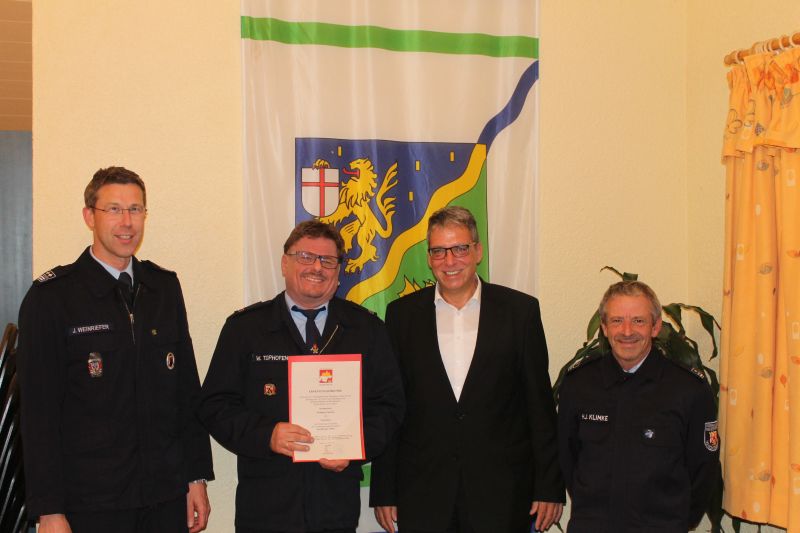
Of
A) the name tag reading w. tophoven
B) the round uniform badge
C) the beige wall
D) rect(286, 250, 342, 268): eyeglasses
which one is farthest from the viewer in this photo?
the beige wall

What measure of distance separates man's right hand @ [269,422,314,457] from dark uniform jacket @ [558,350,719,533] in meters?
1.04

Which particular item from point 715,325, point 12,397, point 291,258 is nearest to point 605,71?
point 715,325

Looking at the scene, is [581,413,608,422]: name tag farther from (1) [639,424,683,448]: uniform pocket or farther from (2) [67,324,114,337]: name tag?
(2) [67,324,114,337]: name tag

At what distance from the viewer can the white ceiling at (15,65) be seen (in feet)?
16.2

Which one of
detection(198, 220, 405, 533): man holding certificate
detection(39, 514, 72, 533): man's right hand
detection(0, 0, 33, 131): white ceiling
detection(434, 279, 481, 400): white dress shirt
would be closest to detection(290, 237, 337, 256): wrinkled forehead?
detection(198, 220, 405, 533): man holding certificate

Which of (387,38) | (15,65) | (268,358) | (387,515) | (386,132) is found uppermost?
(15,65)

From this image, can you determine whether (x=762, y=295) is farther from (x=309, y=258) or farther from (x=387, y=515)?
(x=309, y=258)

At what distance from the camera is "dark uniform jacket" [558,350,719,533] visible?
2.79m

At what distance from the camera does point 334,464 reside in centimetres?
274

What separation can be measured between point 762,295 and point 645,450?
41.6 inches

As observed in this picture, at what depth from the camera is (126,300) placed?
2783mm

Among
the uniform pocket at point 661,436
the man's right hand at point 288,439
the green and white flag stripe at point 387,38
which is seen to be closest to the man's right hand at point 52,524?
the man's right hand at point 288,439

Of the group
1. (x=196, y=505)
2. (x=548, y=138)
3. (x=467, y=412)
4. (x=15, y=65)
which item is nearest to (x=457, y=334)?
(x=467, y=412)

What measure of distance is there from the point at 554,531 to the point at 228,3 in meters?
3.09
